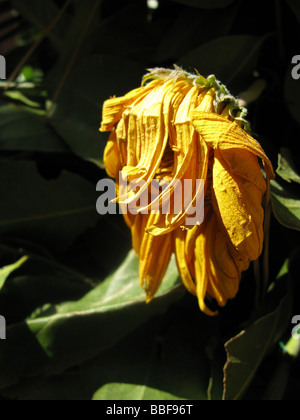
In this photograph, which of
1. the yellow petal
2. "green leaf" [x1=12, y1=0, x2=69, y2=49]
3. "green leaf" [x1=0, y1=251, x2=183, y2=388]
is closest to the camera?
the yellow petal

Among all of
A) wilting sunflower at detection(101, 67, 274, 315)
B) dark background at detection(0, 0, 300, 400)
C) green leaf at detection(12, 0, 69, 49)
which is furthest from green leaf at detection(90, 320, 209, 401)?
green leaf at detection(12, 0, 69, 49)

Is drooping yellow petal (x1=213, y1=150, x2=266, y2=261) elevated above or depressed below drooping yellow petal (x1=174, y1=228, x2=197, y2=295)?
above

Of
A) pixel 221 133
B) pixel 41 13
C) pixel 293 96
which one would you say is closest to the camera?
pixel 221 133

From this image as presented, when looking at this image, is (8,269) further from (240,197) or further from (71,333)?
(240,197)

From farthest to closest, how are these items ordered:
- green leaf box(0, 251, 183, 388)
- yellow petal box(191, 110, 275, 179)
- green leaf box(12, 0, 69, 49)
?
green leaf box(12, 0, 69, 49) → green leaf box(0, 251, 183, 388) → yellow petal box(191, 110, 275, 179)

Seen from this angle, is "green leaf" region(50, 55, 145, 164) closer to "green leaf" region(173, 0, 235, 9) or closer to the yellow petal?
"green leaf" region(173, 0, 235, 9)

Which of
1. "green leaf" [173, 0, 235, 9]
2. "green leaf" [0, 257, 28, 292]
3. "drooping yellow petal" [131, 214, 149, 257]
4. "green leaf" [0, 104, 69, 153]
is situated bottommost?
"green leaf" [0, 257, 28, 292]

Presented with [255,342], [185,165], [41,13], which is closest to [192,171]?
[185,165]
